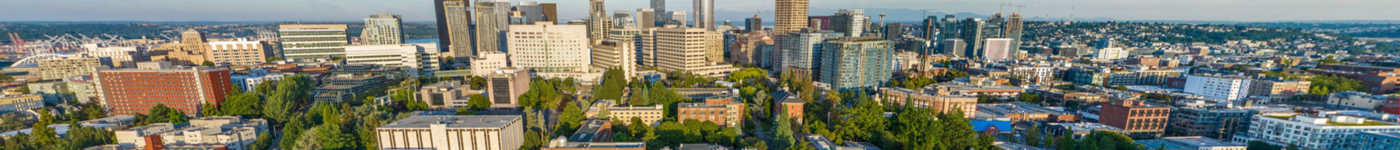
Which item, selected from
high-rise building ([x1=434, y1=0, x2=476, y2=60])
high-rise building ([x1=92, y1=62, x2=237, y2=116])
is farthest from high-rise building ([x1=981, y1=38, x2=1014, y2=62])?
high-rise building ([x1=92, y1=62, x2=237, y2=116])

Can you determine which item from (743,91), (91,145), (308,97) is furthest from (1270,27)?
(91,145)

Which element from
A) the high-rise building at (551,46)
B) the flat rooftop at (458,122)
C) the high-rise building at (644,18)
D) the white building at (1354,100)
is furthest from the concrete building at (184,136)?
the high-rise building at (644,18)

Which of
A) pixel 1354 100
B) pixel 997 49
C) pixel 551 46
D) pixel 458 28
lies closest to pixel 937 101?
pixel 1354 100

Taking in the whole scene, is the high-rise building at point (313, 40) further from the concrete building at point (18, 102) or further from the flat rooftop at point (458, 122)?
the flat rooftop at point (458, 122)

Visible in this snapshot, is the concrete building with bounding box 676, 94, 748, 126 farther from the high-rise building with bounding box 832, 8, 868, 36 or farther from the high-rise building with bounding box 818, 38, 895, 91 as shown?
the high-rise building with bounding box 832, 8, 868, 36

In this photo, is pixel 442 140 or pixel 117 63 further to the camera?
pixel 117 63

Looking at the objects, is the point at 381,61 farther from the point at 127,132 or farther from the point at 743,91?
the point at 743,91

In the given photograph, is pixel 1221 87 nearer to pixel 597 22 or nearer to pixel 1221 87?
pixel 1221 87
